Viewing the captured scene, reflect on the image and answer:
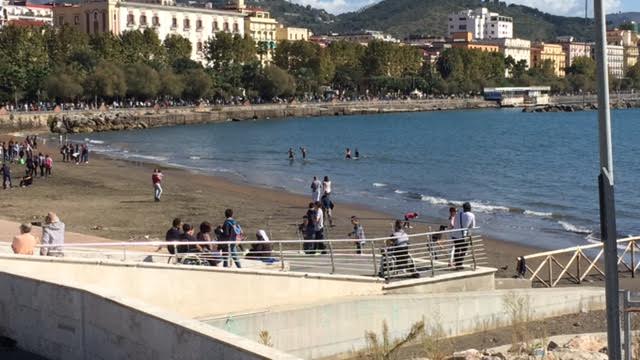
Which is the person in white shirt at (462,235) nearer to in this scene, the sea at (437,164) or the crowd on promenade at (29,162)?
the sea at (437,164)

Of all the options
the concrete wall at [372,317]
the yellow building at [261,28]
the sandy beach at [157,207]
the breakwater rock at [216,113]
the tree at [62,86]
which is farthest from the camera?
the yellow building at [261,28]

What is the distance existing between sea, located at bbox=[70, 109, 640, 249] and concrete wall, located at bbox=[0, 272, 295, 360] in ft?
67.8

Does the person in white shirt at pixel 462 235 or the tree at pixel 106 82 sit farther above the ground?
the tree at pixel 106 82

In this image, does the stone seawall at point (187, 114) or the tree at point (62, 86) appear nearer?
the stone seawall at point (187, 114)

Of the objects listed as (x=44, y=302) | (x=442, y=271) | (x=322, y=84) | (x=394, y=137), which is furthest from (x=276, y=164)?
(x=322, y=84)

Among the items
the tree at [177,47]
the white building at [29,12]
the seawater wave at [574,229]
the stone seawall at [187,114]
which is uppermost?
the white building at [29,12]

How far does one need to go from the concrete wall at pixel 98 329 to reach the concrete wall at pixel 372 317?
3.30 metres

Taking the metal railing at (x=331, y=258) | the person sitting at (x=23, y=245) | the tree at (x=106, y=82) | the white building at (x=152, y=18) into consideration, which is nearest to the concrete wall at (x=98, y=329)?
the person sitting at (x=23, y=245)

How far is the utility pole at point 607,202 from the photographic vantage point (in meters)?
7.80

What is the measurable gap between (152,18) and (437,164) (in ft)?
360

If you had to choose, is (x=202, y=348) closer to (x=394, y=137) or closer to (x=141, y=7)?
(x=394, y=137)

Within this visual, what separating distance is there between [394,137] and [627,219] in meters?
62.0

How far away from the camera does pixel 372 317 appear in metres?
13.8

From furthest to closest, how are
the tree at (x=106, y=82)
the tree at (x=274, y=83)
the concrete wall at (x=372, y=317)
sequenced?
the tree at (x=274, y=83)
the tree at (x=106, y=82)
the concrete wall at (x=372, y=317)
